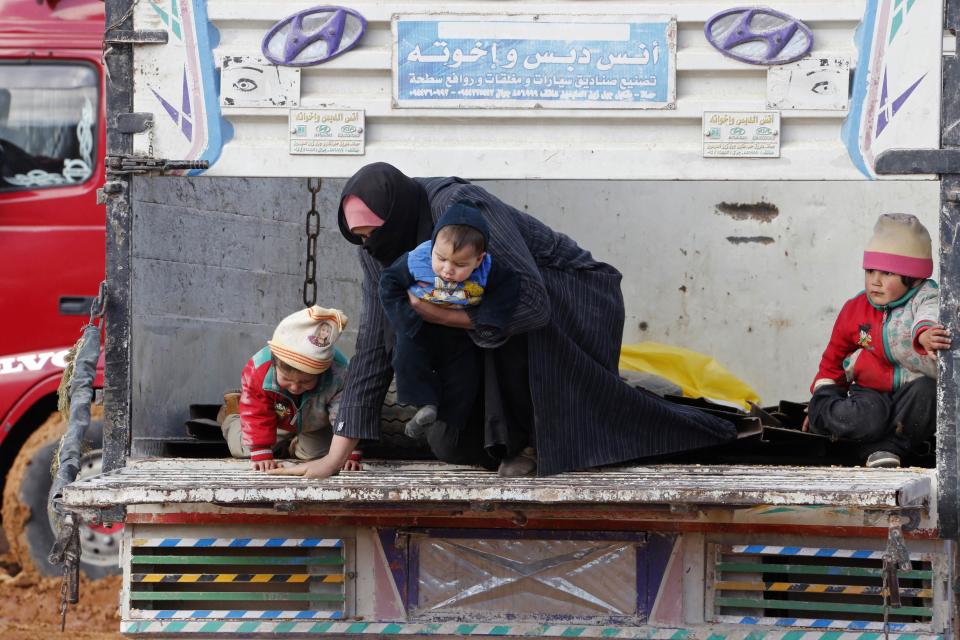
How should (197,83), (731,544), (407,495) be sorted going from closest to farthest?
(407,495) < (731,544) < (197,83)

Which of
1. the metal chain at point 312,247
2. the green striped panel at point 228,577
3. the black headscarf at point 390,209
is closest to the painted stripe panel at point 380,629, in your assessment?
the green striped panel at point 228,577

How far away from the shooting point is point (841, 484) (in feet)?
10.5

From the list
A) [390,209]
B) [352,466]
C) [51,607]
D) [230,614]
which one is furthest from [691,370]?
[51,607]

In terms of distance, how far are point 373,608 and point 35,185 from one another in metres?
3.41

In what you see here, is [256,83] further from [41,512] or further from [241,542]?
[41,512]

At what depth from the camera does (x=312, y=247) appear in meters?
5.12

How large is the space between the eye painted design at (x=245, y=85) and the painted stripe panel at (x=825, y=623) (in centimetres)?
194

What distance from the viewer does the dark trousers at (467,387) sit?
3449 millimetres

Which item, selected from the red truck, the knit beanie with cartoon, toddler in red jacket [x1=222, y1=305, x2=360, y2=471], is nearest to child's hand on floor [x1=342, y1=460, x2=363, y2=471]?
toddler in red jacket [x1=222, y1=305, x2=360, y2=471]

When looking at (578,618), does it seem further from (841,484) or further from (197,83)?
(197,83)

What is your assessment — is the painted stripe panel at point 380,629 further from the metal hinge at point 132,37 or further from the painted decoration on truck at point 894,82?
the metal hinge at point 132,37

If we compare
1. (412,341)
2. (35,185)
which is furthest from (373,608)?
(35,185)

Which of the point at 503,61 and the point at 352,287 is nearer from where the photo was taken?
the point at 503,61

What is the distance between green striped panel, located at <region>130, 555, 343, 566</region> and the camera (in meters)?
3.50
